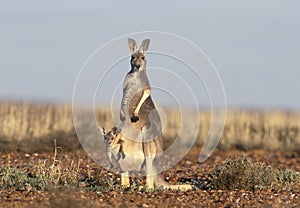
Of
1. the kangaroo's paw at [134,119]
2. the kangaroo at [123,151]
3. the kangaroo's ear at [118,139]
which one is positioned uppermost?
the kangaroo's paw at [134,119]

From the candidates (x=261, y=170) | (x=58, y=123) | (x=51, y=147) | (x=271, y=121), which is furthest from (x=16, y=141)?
(x=271, y=121)

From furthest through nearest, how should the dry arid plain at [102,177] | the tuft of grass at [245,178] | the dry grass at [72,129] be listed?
1. the dry grass at [72,129]
2. the tuft of grass at [245,178]
3. the dry arid plain at [102,177]

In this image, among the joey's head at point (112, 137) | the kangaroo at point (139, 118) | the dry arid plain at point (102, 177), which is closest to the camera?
the dry arid plain at point (102, 177)

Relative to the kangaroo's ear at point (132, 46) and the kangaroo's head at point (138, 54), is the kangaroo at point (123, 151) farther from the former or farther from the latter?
the kangaroo's ear at point (132, 46)

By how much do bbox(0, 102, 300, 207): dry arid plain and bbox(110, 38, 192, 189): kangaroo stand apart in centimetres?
58

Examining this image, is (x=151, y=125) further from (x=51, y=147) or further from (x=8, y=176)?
(x=51, y=147)

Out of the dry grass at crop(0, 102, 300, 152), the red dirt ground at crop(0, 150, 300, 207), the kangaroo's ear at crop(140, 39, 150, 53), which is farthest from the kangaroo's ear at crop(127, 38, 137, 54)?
the dry grass at crop(0, 102, 300, 152)

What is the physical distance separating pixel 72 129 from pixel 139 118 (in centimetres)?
1059

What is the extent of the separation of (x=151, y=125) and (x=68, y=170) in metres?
1.69

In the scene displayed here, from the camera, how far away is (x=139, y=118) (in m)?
12.5

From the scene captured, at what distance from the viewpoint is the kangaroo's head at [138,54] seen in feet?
41.0

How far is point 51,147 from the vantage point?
1998 centimetres

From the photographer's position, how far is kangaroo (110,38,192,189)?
12.4m

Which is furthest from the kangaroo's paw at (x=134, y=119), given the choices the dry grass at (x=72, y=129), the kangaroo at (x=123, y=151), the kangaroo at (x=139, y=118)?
the dry grass at (x=72, y=129)
